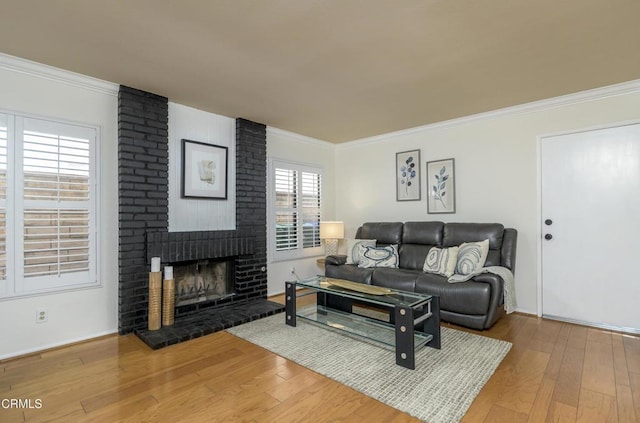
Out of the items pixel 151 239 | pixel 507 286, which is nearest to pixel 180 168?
pixel 151 239

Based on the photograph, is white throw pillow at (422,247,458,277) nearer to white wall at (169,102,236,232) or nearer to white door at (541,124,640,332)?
white door at (541,124,640,332)

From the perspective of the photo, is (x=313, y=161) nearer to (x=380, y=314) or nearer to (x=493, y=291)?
(x=380, y=314)

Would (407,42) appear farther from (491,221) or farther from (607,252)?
(607,252)

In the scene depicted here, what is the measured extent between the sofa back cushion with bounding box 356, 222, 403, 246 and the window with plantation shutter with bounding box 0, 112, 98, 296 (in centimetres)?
322

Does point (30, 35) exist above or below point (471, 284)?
above

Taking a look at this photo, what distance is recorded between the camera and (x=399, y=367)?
231cm

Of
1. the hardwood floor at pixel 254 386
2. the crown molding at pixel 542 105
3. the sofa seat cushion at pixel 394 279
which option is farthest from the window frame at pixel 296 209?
the hardwood floor at pixel 254 386

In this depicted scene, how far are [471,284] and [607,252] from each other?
4.72 feet

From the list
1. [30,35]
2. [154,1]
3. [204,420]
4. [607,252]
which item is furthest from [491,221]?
[30,35]

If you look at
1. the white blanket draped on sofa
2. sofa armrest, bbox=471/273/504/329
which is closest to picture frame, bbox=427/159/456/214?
the white blanket draped on sofa

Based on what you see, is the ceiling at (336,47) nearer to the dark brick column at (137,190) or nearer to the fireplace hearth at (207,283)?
the dark brick column at (137,190)

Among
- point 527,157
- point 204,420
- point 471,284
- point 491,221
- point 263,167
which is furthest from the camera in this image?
point 263,167

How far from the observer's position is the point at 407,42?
228 cm

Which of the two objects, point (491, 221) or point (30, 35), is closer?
point (30, 35)
